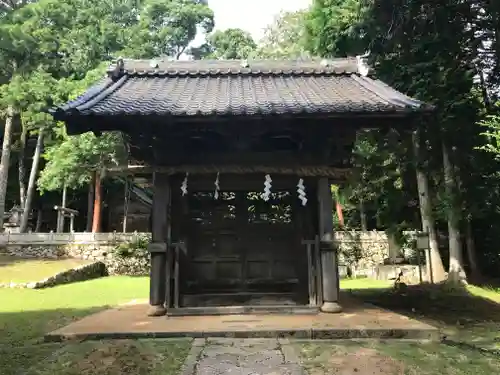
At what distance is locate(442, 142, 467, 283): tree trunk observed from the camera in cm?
1369

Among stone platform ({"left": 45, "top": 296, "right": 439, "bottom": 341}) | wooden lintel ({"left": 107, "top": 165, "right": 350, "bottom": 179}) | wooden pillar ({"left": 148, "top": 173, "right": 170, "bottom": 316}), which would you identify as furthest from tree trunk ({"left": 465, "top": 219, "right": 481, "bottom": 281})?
wooden pillar ({"left": 148, "top": 173, "right": 170, "bottom": 316})

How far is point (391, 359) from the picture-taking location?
5.30 meters

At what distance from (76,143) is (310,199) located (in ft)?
60.9

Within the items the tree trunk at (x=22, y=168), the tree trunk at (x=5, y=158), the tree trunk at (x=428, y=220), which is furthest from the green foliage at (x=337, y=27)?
the tree trunk at (x=22, y=168)

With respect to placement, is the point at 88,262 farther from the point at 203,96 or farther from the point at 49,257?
the point at 203,96

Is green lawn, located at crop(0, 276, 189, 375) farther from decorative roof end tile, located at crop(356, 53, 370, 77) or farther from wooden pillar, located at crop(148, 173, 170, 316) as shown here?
decorative roof end tile, located at crop(356, 53, 370, 77)

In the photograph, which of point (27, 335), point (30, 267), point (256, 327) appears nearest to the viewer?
point (256, 327)

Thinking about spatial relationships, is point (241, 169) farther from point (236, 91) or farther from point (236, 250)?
point (236, 91)

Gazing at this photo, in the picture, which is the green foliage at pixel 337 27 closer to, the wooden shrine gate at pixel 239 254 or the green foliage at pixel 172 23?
the wooden shrine gate at pixel 239 254

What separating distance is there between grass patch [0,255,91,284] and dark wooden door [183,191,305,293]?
38.7 feet

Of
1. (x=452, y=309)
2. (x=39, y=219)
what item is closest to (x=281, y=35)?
(x=39, y=219)

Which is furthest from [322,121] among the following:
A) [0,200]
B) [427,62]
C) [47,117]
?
[0,200]

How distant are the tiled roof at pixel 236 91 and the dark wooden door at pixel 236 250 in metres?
1.97

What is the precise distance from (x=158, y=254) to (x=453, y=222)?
33.0 ft
